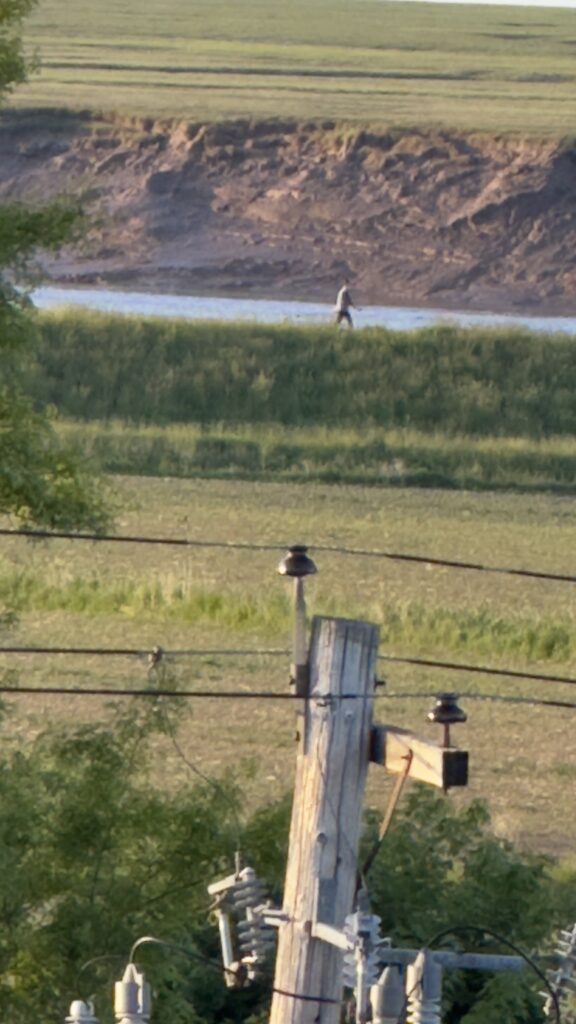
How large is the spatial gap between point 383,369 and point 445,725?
39.0 m

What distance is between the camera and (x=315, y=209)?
2896 inches

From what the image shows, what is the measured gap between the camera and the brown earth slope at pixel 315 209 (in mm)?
67750

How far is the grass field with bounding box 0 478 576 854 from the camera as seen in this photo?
19.7 metres

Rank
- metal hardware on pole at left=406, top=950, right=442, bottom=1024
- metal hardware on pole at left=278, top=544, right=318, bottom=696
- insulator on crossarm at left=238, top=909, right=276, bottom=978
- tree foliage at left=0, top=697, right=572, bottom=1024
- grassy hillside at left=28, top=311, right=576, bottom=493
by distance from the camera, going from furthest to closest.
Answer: grassy hillside at left=28, top=311, right=576, bottom=493
tree foliage at left=0, top=697, right=572, bottom=1024
insulator on crossarm at left=238, top=909, right=276, bottom=978
metal hardware on pole at left=278, top=544, right=318, bottom=696
metal hardware on pole at left=406, top=950, right=442, bottom=1024

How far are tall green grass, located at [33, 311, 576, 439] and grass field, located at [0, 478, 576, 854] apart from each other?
8142 mm

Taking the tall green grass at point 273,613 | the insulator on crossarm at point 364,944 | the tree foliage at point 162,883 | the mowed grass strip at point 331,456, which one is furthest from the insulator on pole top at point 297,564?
the mowed grass strip at point 331,456

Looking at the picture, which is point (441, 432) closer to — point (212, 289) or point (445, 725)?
point (212, 289)

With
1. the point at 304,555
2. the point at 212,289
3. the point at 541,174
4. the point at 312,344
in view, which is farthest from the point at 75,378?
the point at 304,555

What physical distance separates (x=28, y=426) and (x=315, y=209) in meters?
61.5

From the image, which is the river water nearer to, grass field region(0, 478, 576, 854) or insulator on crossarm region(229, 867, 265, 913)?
grass field region(0, 478, 576, 854)

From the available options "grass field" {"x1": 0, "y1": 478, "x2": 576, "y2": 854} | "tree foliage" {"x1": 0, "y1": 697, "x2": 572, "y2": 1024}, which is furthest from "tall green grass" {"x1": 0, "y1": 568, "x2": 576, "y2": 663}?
"tree foliage" {"x1": 0, "y1": 697, "x2": 572, "y2": 1024}

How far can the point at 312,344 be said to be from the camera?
48.6m

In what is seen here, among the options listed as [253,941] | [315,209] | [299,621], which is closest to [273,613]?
[253,941]

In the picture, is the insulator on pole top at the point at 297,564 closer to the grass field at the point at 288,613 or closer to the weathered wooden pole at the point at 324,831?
the weathered wooden pole at the point at 324,831
